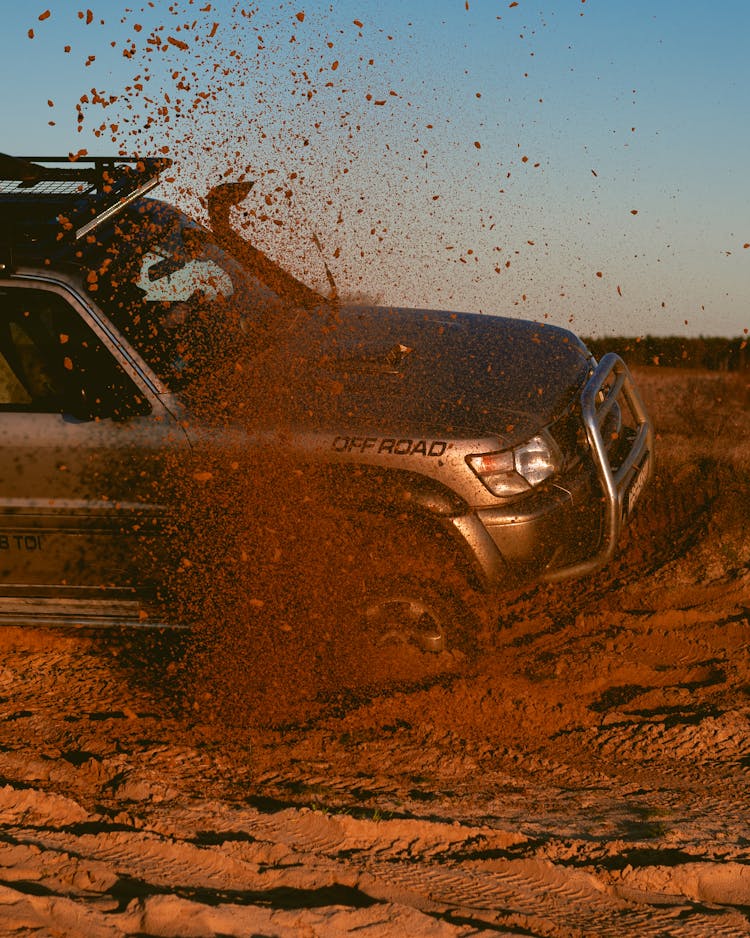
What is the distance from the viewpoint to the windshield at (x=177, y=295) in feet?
14.3

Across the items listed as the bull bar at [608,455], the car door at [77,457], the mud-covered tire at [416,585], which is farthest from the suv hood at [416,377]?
the car door at [77,457]

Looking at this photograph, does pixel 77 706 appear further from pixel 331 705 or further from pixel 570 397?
pixel 570 397

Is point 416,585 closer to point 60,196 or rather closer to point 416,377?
point 416,377

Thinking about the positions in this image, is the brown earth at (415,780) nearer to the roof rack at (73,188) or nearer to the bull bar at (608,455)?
the bull bar at (608,455)

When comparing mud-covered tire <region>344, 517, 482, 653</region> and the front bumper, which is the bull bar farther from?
mud-covered tire <region>344, 517, 482, 653</region>

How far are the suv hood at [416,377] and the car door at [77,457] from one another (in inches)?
22.1

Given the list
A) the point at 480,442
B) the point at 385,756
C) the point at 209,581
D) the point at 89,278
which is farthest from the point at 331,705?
the point at 89,278

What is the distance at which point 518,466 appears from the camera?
4117 mm

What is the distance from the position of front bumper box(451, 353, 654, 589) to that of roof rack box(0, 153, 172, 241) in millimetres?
2216

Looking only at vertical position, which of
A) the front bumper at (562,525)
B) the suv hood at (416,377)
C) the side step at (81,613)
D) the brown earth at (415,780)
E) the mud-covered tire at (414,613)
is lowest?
the brown earth at (415,780)

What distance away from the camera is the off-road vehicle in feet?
13.4

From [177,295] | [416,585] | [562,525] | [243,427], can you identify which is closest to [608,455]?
[562,525]

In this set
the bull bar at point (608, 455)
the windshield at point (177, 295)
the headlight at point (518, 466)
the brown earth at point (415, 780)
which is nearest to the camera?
the brown earth at point (415, 780)

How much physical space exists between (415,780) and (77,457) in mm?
2004
